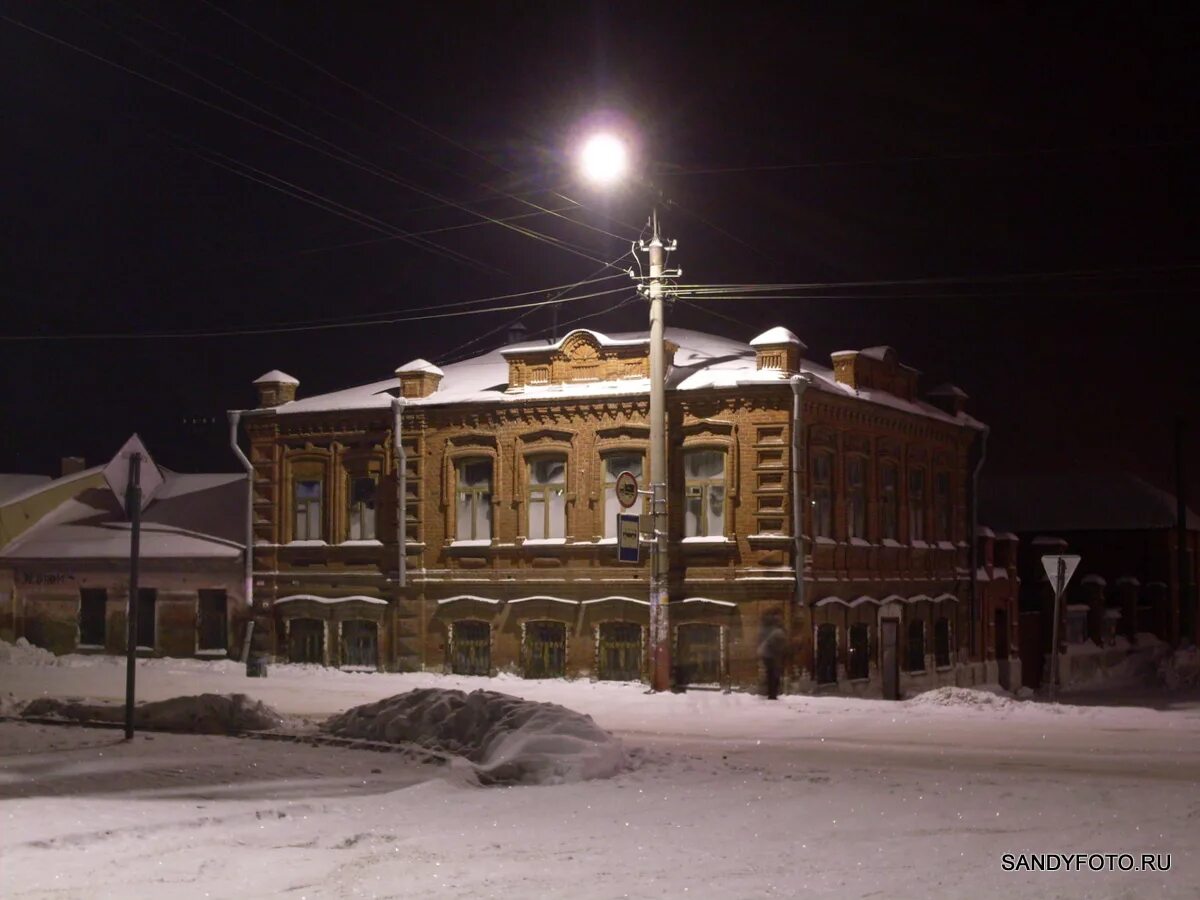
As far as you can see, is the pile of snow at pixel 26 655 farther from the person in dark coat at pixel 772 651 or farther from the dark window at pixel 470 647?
the person in dark coat at pixel 772 651

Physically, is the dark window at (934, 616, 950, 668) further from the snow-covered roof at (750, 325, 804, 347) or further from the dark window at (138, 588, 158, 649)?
the dark window at (138, 588, 158, 649)

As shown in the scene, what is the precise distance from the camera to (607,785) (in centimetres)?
1336

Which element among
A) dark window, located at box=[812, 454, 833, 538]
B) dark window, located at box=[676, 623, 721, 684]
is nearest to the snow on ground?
dark window, located at box=[676, 623, 721, 684]

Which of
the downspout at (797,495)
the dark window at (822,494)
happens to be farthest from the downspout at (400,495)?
the dark window at (822,494)

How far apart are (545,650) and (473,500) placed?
374 cm

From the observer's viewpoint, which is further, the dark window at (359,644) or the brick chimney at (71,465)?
the brick chimney at (71,465)

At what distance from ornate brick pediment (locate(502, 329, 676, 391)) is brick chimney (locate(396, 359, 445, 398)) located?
87.5 inches

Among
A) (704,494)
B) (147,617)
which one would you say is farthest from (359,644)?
(704,494)

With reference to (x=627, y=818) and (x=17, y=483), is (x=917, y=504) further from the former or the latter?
(x=17, y=483)

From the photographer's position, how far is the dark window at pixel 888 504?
1316 inches

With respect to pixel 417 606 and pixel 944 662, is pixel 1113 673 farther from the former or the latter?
pixel 417 606

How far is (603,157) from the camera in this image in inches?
958

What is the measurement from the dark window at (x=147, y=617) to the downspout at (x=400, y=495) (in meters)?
8.12

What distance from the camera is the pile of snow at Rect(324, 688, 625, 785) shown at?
13.7 metres
